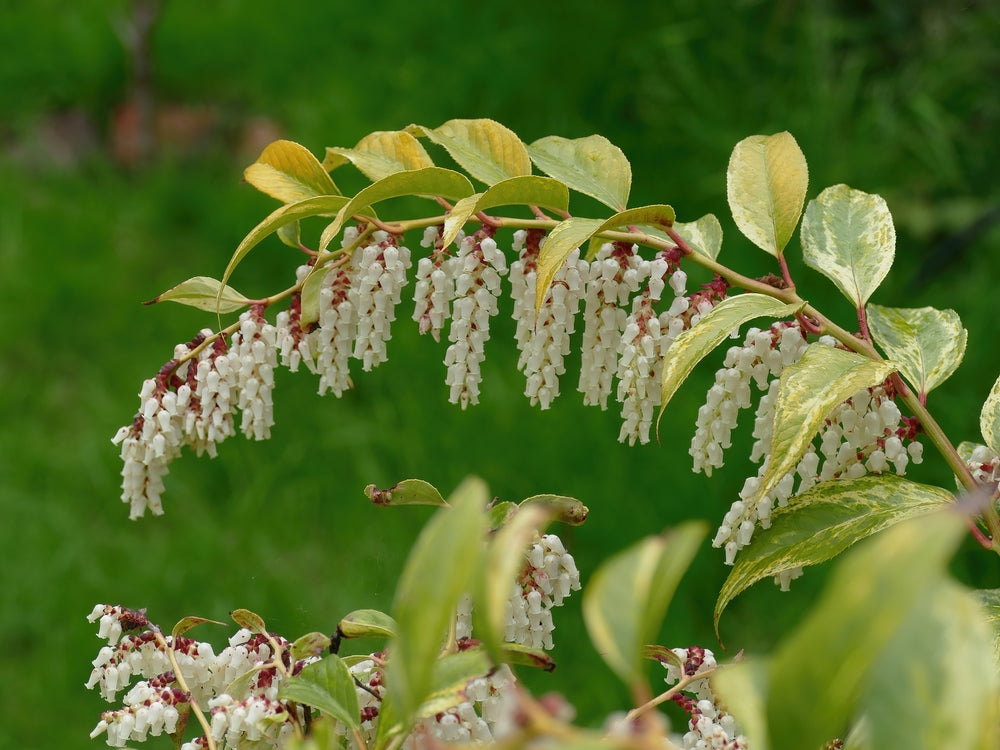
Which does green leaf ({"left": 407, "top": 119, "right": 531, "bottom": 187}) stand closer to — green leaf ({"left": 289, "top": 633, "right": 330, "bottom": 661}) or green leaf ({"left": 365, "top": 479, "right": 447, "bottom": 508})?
green leaf ({"left": 365, "top": 479, "right": 447, "bottom": 508})

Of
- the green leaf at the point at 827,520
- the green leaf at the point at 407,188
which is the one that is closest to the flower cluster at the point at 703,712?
the green leaf at the point at 827,520

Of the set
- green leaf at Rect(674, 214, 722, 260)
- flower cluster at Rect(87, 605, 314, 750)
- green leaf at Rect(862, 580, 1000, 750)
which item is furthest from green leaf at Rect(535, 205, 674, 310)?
green leaf at Rect(862, 580, 1000, 750)

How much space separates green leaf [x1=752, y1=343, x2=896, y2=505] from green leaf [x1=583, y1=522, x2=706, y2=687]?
13.4 inches

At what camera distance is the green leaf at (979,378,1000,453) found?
0.97 meters

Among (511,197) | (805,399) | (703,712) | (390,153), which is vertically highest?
(390,153)

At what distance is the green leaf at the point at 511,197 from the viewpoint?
871 mm

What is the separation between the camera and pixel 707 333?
0.86 metres

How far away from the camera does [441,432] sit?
9.28 ft

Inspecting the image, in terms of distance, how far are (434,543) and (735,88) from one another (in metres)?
3.35

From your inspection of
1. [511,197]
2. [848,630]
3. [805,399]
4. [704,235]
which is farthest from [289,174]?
[848,630]

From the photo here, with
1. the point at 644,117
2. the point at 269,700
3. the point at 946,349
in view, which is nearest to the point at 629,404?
the point at 946,349

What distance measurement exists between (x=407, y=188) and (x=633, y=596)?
1.74ft

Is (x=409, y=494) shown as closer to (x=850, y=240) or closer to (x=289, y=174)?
(x=289, y=174)

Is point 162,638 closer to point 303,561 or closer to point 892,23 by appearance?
point 303,561
